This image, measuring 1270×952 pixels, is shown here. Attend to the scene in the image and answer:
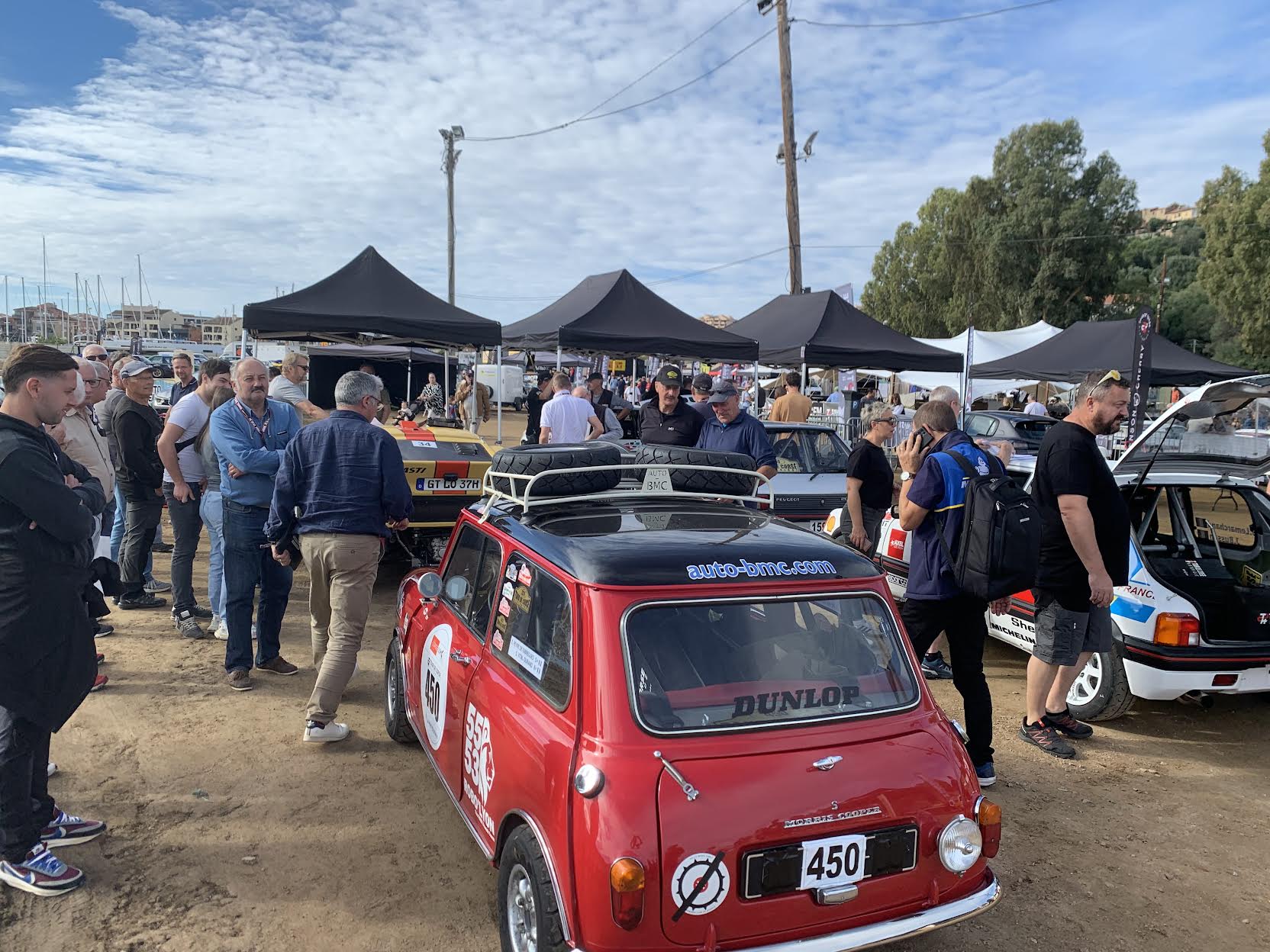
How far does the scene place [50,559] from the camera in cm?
295

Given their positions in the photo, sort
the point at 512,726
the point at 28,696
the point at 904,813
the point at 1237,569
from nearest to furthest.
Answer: the point at 904,813
the point at 512,726
the point at 28,696
the point at 1237,569

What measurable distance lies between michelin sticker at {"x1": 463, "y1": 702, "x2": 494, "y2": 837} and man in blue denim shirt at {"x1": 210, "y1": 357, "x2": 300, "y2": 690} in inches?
94.5

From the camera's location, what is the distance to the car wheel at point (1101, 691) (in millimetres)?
4785

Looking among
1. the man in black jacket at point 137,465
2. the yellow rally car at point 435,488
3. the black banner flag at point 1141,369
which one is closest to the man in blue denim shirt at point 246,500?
the man in black jacket at point 137,465

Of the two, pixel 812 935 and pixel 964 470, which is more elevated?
pixel 964 470

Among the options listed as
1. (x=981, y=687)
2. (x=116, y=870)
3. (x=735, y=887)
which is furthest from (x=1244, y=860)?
(x=116, y=870)

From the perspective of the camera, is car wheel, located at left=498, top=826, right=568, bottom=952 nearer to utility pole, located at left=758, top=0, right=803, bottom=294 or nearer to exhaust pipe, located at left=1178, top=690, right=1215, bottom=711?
exhaust pipe, located at left=1178, top=690, right=1215, bottom=711

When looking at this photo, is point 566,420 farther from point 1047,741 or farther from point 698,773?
point 698,773

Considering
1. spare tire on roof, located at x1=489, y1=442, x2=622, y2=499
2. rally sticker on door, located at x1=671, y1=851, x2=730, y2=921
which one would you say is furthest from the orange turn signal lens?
spare tire on roof, located at x1=489, y1=442, x2=622, y2=499

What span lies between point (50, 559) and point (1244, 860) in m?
5.12

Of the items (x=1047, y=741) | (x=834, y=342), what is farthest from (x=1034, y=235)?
(x=1047, y=741)

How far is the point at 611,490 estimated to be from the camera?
345cm

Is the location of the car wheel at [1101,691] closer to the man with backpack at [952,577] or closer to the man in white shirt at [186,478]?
the man with backpack at [952,577]

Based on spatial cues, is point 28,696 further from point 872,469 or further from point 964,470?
point 872,469
